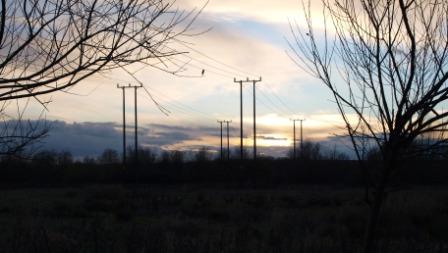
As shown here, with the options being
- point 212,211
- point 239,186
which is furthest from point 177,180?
point 212,211

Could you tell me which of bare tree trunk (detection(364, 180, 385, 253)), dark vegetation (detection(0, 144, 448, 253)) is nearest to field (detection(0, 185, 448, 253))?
dark vegetation (detection(0, 144, 448, 253))

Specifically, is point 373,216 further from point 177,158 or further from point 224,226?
point 177,158

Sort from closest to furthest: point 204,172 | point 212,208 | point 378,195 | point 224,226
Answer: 1. point 378,195
2. point 224,226
3. point 212,208
4. point 204,172

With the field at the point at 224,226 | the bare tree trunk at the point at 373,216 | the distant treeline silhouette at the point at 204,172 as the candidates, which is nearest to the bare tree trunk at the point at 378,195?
the bare tree trunk at the point at 373,216

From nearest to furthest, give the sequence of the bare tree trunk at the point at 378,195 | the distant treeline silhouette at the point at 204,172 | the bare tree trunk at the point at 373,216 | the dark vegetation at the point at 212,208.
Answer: the bare tree trunk at the point at 378,195, the bare tree trunk at the point at 373,216, the dark vegetation at the point at 212,208, the distant treeline silhouette at the point at 204,172

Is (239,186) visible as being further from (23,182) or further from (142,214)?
(142,214)

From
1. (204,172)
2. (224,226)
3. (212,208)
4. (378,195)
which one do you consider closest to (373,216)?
(378,195)

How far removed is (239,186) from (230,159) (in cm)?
1013

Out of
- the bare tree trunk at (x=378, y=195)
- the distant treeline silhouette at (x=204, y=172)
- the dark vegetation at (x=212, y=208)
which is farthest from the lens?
the distant treeline silhouette at (x=204, y=172)

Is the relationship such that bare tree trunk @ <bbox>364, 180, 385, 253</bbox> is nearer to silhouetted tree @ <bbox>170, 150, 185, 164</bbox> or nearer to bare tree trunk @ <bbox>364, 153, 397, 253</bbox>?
bare tree trunk @ <bbox>364, 153, 397, 253</bbox>

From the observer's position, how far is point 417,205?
2852 cm

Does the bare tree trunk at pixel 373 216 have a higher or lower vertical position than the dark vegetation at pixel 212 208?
higher

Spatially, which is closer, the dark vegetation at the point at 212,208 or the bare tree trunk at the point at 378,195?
the bare tree trunk at the point at 378,195

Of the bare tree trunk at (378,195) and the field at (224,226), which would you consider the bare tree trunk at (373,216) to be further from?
the field at (224,226)
